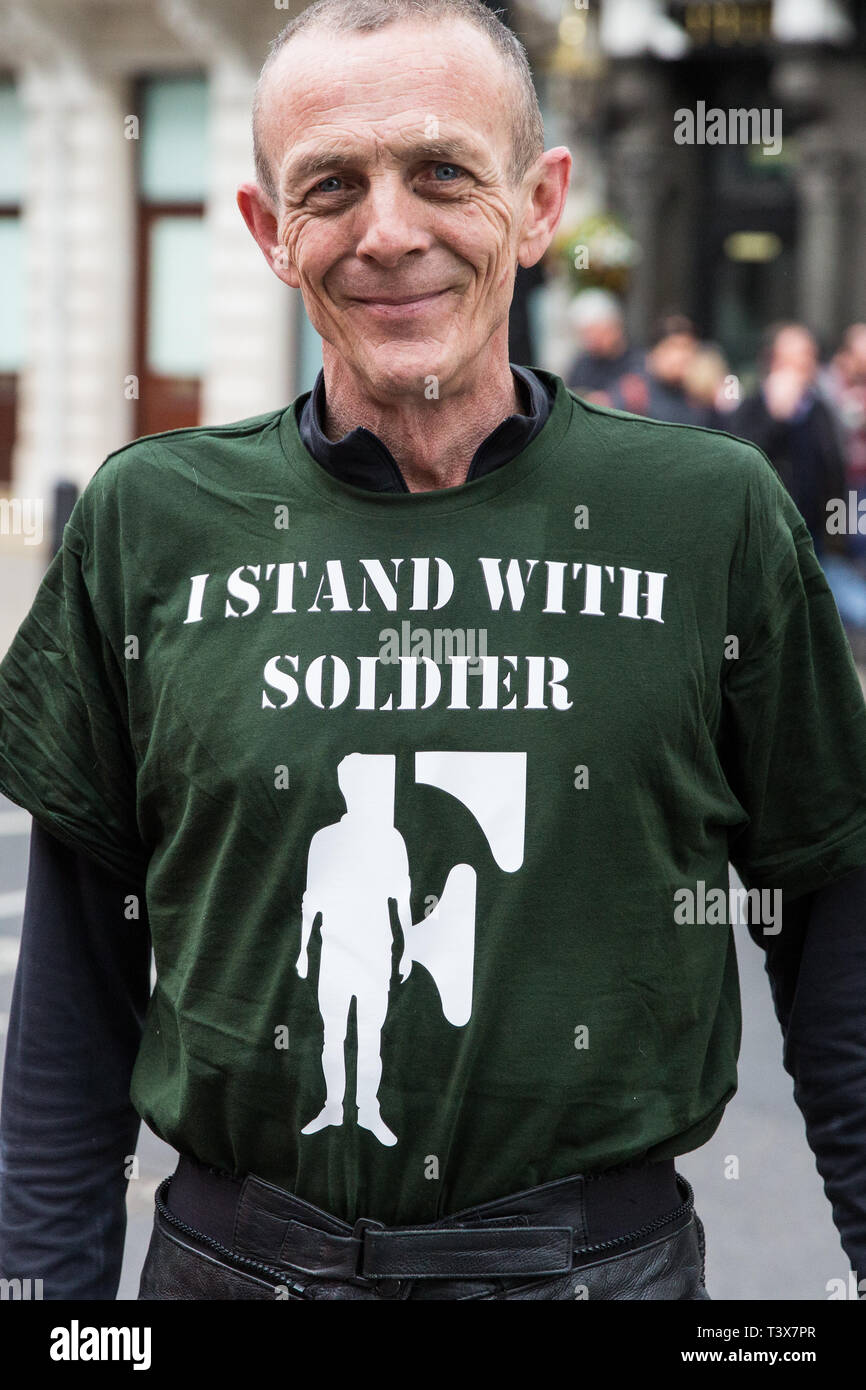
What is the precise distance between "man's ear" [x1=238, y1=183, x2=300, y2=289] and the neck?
0.09m

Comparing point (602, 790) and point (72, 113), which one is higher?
point (72, 113)

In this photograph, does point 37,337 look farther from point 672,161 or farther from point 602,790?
point 602,790

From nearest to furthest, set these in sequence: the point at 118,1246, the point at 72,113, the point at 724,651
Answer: the point at 724,651
the point at 118,1246
the point at 72,113

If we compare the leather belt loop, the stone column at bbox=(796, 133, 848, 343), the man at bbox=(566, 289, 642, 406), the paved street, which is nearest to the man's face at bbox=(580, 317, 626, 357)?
the man at bbox=(566, 289, 642, 406)

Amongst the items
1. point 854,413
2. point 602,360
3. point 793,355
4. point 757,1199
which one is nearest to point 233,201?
point 602,360

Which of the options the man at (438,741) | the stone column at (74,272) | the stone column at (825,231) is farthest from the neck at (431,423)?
the stone column at (825,231)

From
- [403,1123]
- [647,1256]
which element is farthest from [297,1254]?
[647,1256]

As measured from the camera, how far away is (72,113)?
17.5m

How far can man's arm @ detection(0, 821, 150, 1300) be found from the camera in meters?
1.97

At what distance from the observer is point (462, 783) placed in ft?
5.62

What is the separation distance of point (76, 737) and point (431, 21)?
0.76 metres

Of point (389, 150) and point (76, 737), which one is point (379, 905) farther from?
point (389, 150)

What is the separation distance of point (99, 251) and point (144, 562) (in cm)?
1648
